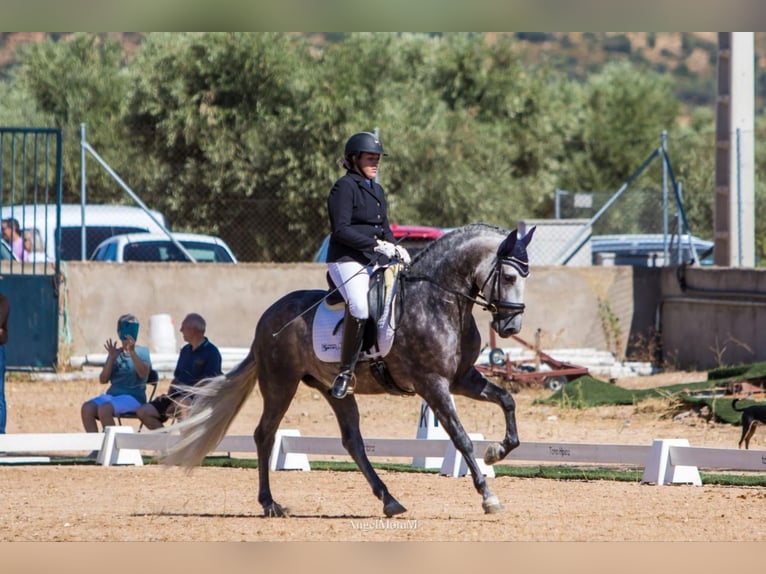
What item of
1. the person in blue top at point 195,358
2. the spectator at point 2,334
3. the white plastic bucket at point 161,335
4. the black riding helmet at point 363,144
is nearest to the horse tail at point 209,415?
the black riding helmet at point 363,144

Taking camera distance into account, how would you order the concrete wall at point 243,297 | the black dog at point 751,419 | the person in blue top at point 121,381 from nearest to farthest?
the black dog at point 751,419
the person in blue top at point 121,381
the concrete wall at point 243,297

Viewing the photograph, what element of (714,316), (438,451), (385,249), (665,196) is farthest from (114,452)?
(665,196)

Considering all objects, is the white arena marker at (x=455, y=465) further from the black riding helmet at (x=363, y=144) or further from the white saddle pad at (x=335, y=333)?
the black riding helmet at (x=363, y=144)

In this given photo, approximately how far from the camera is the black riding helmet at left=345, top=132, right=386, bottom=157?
9.10 m

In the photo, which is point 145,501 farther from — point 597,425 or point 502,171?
point 502,171

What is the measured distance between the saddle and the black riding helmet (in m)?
0.81

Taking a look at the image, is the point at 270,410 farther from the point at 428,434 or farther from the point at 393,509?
the point at 428,434

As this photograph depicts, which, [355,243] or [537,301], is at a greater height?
[355,243]

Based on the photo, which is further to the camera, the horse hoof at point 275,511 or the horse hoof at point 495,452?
the horse hoof at point 275,511

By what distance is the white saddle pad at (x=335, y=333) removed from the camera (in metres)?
9.05

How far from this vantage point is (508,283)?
354 inches

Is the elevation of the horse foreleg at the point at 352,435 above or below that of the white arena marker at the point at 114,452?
above

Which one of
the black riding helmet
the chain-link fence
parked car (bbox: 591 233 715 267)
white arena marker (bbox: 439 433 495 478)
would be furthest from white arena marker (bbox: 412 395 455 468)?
parked car (bbox: 591 233 715 267)

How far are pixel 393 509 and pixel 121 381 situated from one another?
17.0 feet
